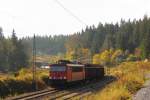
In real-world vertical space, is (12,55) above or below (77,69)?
above

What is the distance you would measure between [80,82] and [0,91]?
16.9 m

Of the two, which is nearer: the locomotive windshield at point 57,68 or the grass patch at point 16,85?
the grass patch at point 16,85

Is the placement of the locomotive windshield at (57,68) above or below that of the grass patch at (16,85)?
above

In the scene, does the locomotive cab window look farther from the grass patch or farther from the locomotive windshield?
the grass patch

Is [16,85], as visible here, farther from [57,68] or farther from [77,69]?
[77,69]

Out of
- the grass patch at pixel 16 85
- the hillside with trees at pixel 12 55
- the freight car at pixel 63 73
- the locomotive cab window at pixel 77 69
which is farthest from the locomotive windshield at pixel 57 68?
the hillside with trees at pixel 12 55

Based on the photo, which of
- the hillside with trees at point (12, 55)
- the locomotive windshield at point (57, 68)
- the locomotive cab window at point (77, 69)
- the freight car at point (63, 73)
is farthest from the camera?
the hillside with trees at point (12, 55)

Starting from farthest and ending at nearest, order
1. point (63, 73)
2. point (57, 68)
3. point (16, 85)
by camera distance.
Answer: point (57, 68), point (63, 73), point (16, 85)

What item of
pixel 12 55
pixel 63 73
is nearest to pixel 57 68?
pixel 63 73

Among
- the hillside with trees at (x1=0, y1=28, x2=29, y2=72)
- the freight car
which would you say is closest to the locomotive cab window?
the freight car

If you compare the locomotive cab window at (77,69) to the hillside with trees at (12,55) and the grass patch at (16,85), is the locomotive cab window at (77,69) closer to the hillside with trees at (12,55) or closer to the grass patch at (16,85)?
the grass patch at (16,85)

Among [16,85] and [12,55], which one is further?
[12,55]

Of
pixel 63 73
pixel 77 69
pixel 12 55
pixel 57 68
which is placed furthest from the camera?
pixel 12 55

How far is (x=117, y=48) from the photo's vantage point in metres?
157
